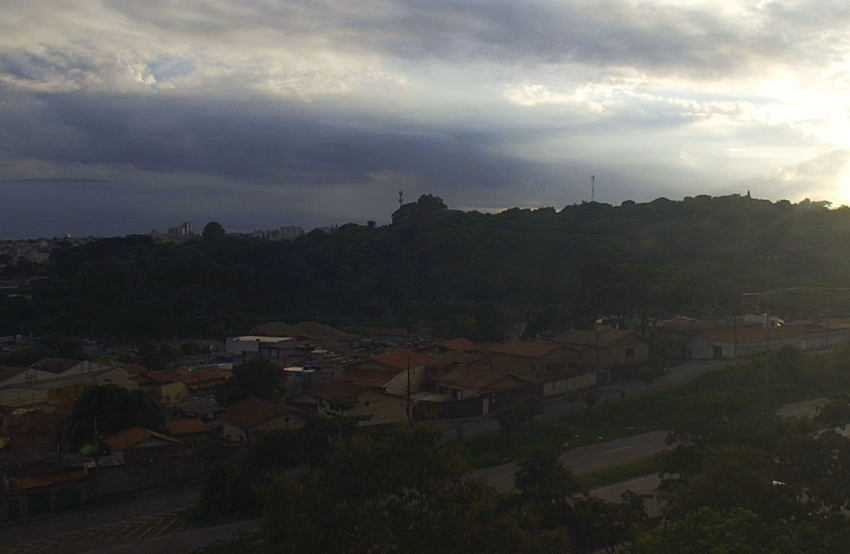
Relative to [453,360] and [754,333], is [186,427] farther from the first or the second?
[754,333]

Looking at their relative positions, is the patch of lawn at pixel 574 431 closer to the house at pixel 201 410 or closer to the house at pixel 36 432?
the house at pixel 201 410

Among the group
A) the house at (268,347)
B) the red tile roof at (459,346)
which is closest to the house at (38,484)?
the red tile roof at (459,346)

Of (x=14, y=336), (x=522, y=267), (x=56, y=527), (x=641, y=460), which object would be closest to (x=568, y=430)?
(x=641, y=460)

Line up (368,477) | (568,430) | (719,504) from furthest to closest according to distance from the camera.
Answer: (568,430)
(719,504)
(368,477)

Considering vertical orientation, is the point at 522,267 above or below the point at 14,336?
above

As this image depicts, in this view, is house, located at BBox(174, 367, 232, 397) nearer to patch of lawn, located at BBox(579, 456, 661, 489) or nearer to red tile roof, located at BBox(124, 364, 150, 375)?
red tile roof, located at BBox(124, 364, 150, 375)

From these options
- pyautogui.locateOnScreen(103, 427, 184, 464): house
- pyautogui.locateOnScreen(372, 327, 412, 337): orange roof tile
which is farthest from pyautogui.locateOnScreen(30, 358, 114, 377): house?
pyautogui.locateOnScreen(372, 327, 412, 337): orange roof tile

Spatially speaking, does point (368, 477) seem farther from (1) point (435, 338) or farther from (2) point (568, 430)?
(1) point (435, 338)
